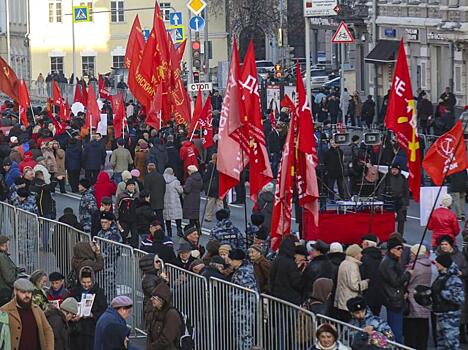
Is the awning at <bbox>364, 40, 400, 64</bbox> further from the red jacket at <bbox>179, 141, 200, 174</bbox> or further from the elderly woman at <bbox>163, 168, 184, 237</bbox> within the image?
the elderly woman at <bbox>163, 168, 184, 237</bbox>

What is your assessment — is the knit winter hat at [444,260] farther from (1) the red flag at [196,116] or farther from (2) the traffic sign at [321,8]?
(2) the traffic sign at [321,8]

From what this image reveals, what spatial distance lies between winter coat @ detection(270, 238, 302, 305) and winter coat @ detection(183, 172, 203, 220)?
36.0 ft

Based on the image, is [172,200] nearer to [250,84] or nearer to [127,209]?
[127,209]

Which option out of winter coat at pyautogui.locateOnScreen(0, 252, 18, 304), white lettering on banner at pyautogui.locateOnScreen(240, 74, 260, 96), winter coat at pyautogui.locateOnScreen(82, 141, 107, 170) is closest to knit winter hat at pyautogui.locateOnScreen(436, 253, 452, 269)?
white lettering on banner at pyautogui.locateOnScreen(240, 74, 260, 96)

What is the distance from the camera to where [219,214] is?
22719 millimetres

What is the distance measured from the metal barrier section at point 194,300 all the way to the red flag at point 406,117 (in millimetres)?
3815

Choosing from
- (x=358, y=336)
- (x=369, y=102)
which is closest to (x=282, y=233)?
(x=358, y=336)

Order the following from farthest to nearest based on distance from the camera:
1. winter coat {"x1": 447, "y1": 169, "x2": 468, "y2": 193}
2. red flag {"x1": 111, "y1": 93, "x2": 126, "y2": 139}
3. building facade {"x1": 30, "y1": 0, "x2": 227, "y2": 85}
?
building facade {"x1": 30, "y1": 0, "x2": 227, "y2": 85} < red flag {"x1": 111, "y1": 93, "x2": 126, "y2": 139} < winter coat {"x1": 447, "y1": 169, "x2": 468, "y2": 193}

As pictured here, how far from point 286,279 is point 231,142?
3602 millimetres

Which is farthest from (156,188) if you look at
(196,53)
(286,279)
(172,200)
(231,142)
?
(196,53)

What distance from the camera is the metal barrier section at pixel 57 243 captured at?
23422 mm

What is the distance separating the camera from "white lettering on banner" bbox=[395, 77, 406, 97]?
22000mm

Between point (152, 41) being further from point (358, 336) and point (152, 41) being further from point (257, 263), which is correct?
point (358, 336)

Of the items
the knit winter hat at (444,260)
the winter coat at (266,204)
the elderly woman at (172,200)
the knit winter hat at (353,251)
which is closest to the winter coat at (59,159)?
the elderly woman at (172,200)
